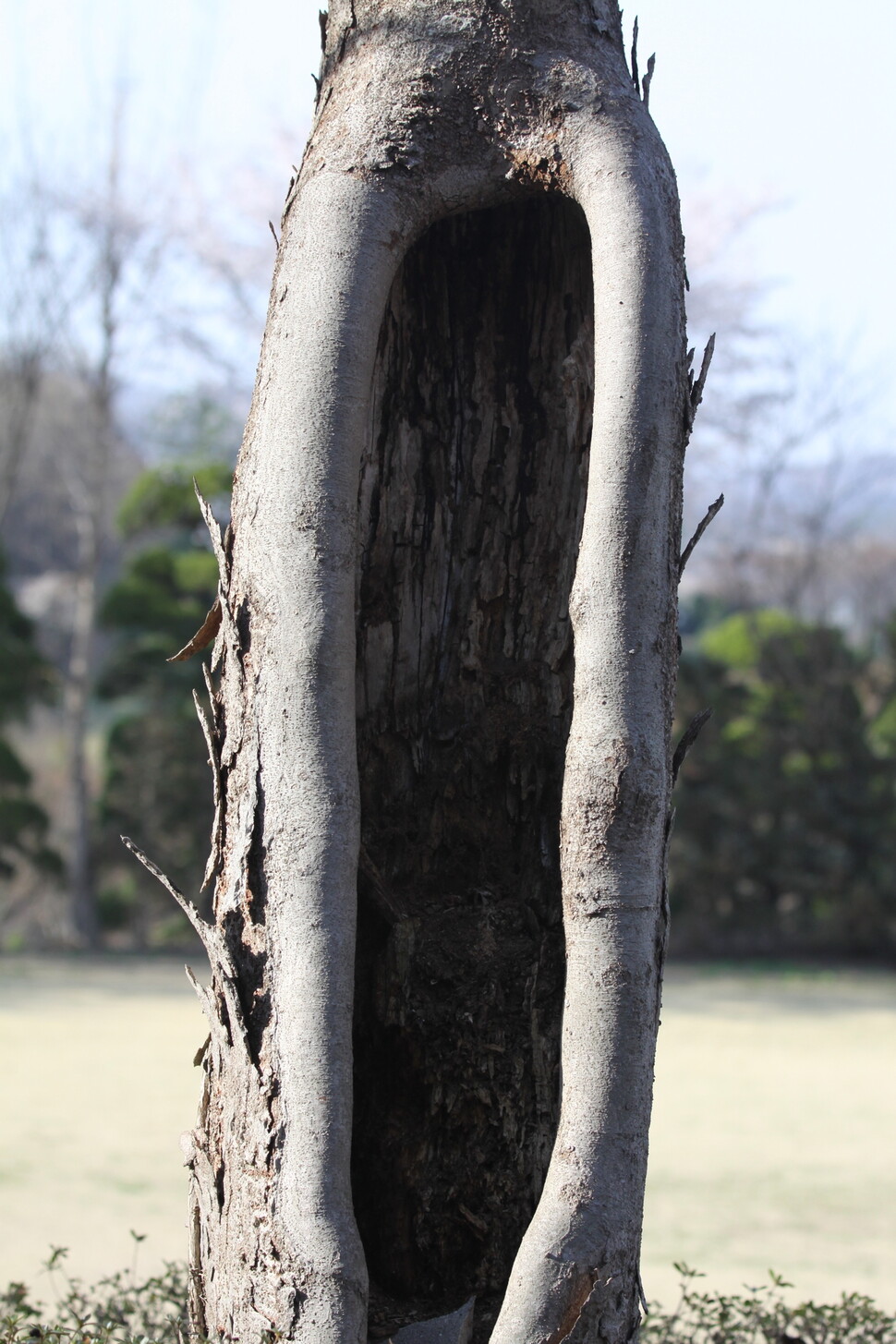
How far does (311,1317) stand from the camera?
70.2 inches

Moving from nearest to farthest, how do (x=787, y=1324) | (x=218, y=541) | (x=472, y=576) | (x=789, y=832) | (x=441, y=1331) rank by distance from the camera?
(x=441, y=1331) → (x=218, y=541) → (x=472, y=576) → (x=787, y=1324) → (x=789, y=832)

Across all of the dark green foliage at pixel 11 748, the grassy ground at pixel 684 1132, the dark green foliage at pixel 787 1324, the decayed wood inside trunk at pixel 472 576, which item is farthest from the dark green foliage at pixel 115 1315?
the dark green foliage at pixel 11 748

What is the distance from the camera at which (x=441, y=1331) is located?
194 centimetres

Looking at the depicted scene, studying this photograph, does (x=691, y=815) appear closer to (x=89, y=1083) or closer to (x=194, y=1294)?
(x=89, y=1083)

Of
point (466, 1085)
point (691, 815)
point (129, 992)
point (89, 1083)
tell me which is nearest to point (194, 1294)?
point (466, 1085)

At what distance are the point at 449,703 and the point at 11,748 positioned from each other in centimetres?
1064

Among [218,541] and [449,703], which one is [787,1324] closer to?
[449,703]

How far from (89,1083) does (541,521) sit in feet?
16.8

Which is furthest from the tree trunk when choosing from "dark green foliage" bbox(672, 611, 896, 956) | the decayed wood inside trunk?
"dark green foliage" bbox(672, 611, 896, 956)

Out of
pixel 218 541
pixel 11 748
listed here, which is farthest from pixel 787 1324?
pixel 11 748

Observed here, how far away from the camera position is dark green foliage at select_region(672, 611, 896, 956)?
11906 millimetres

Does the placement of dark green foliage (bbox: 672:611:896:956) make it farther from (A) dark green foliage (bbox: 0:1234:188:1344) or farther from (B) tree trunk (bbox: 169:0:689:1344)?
(B) tree trunk (bbox: 169:0:689:1344)

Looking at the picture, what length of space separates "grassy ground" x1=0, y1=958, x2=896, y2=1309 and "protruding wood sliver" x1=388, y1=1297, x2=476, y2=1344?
7.17ft

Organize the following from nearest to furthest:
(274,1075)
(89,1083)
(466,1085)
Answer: (274,1075)
(466,1085)
(89,1083)
